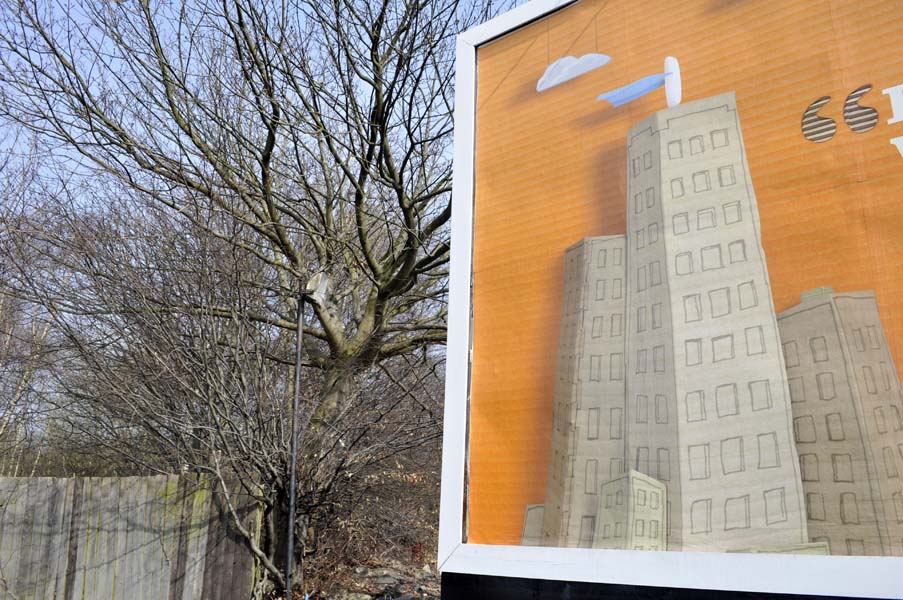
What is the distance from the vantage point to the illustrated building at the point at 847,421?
3326 millimetres

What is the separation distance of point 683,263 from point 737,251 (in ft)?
0.99

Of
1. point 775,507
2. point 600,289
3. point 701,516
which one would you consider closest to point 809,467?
point 775,507

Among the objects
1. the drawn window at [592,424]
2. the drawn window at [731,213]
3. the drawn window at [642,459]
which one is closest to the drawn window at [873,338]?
the drawn window at [731,213]

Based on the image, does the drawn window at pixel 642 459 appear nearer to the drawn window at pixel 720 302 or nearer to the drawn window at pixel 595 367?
the drawn window at pixel 595 367

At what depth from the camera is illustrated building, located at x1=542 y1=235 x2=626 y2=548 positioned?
427cm

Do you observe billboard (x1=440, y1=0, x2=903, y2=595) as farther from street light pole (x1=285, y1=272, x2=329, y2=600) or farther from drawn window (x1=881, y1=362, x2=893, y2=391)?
street light pole (x1=285, y1=272, x2=329, y2=600)

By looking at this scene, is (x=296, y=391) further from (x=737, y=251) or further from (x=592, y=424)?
(x=737, y=251)

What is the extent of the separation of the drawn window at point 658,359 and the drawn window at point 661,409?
0.48 ft

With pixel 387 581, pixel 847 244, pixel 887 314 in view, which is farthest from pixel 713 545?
pixel 387 581

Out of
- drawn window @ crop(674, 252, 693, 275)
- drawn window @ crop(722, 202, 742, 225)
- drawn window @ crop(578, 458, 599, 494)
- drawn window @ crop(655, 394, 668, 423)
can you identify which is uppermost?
drawn window @ crop(722, 202, 742, 225)

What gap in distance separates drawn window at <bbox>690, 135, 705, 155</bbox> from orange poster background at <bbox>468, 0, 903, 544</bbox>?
25cm

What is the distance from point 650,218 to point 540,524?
1.93 meters

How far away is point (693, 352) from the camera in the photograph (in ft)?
13.3

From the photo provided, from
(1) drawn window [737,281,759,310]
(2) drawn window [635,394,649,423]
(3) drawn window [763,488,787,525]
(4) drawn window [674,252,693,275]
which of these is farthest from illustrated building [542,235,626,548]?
(3) drawn window [763,488,787,525]
